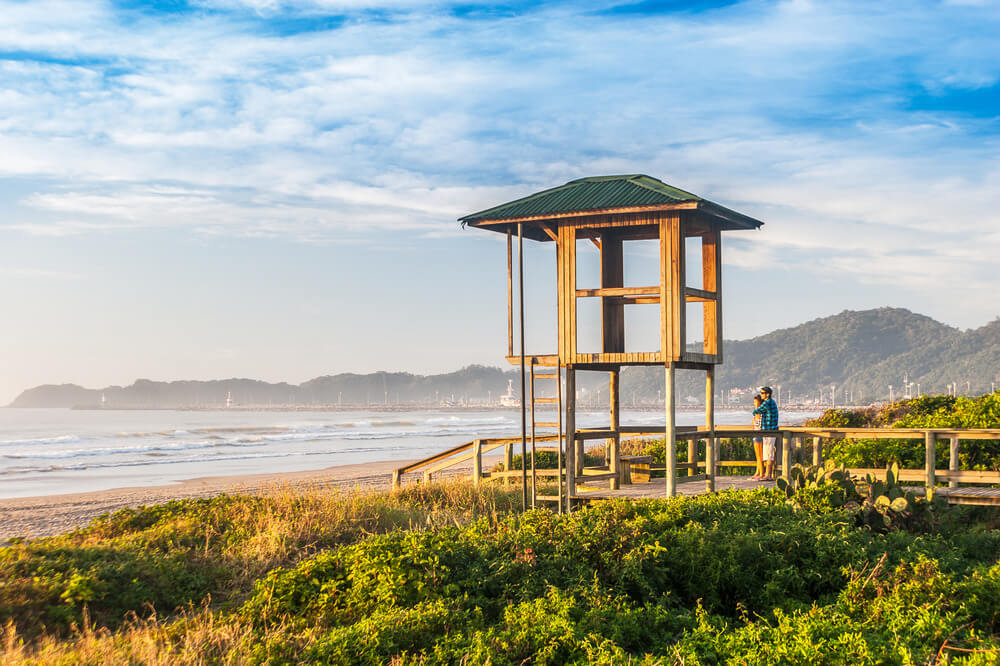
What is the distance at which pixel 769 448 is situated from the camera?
15391 mm

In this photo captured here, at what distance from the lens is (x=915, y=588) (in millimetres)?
7230

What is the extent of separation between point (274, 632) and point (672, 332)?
7.70 metres

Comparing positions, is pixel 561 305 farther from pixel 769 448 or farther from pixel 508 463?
pixel 508 463

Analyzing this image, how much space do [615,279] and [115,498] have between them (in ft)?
50.7

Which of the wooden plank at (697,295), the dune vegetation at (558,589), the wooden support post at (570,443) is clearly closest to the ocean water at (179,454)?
the dune vegetation at (558,589)

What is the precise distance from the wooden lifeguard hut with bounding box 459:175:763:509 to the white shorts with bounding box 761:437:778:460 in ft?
6.43

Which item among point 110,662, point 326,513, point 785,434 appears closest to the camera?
point 110,662

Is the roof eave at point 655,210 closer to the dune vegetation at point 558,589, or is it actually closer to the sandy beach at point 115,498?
the dune vegetation at point 558,589

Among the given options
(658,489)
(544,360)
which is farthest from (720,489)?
(544,360)

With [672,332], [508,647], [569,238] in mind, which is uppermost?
[569,238]

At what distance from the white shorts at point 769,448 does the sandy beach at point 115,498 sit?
7.40 meters

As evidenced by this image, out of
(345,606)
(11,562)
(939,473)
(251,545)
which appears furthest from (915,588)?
(11,562)

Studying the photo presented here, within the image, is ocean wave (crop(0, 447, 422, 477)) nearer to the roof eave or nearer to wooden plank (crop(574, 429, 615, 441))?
the roof eave

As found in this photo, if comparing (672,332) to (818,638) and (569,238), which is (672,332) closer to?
(569,238)
